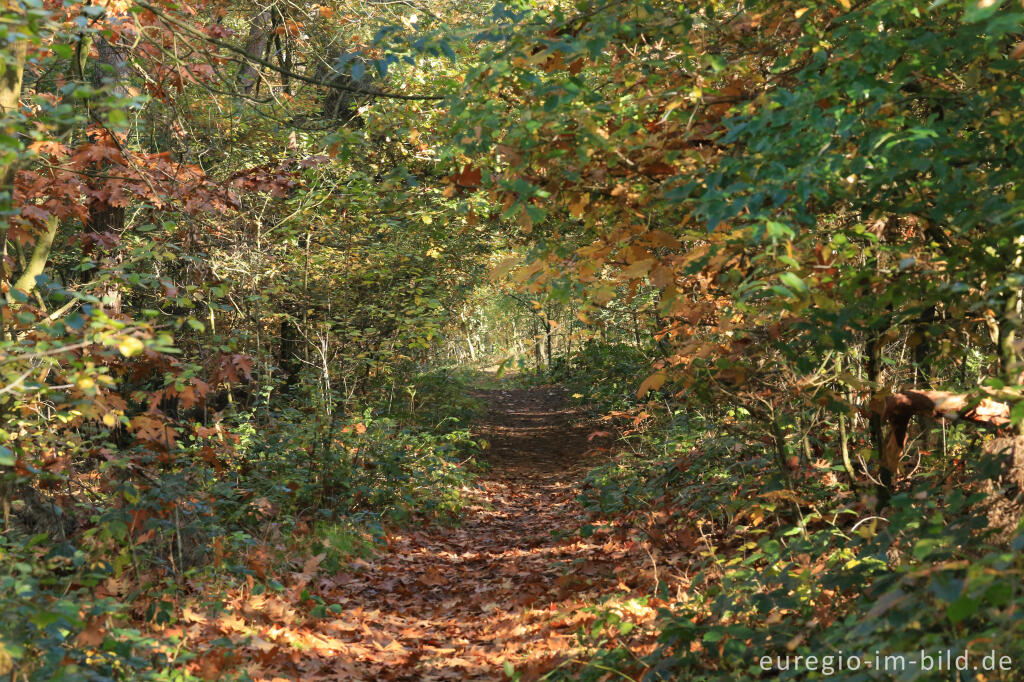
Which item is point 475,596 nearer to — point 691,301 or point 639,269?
point 691,301

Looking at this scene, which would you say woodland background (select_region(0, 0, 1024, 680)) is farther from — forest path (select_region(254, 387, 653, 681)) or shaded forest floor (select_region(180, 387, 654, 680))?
forest path (select_region(254, 387, 653, 681))

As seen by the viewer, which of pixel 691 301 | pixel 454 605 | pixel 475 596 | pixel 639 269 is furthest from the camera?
pixel 475 596

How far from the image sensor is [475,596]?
7219mm

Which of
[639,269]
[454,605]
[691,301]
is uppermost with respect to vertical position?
[639,269]

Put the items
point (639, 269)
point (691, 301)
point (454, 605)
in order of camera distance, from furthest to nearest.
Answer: point (454, 605) < point (691, 301) < point (639, 269)

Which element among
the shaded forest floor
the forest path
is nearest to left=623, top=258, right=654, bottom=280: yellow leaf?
the shaded forest floor

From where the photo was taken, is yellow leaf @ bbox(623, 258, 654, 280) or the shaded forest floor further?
the shaded forest floor

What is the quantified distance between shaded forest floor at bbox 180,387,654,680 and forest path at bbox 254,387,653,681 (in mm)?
13

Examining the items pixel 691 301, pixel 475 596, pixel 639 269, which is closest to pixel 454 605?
pixel 475 596

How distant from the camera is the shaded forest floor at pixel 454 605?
5207 mm

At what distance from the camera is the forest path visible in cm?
538

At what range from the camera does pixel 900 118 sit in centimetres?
362

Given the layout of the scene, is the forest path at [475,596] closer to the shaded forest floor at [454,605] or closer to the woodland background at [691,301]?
the shaded forest floor at [454,605]

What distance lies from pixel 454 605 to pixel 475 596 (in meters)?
0.25
